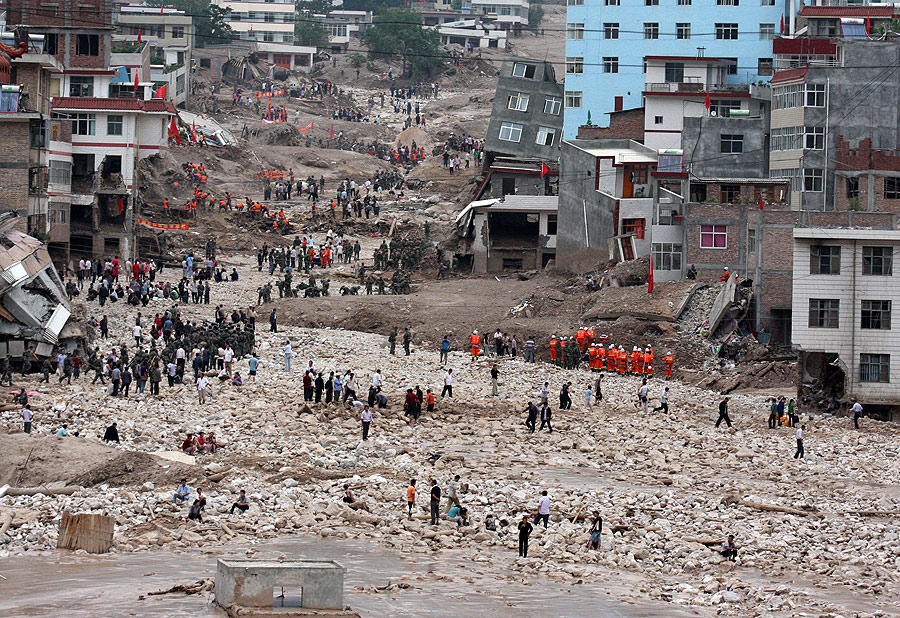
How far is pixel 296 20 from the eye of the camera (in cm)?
14312

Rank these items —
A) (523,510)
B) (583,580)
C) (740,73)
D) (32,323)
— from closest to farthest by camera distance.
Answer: (583,580) < (523,510) < (32,323) < (740,73)

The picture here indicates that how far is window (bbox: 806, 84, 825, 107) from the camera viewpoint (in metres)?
67.5

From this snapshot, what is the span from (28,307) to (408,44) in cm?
8970

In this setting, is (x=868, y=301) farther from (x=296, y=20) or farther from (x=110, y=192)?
(x=296, y=20)

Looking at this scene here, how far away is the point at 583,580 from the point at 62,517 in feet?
33.2

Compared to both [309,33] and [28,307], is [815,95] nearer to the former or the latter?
[28,307]

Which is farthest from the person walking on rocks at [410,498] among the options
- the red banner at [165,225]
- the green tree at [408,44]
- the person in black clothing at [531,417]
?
the green tree at [408,44]

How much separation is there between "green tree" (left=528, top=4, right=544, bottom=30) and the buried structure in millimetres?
144812

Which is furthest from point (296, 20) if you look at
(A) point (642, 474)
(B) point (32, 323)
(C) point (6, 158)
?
(A) point (642, 474)

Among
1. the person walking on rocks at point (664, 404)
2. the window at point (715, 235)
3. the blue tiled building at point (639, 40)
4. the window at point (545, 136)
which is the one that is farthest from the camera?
the blue tiled building at point (639, 40)

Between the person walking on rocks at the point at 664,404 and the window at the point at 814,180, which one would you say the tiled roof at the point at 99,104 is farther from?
the person walking on rocks at the point at 664,404

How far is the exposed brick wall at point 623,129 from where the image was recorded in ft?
248

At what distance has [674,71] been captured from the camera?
79.2 metres

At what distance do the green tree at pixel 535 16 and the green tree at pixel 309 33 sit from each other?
3121cm
